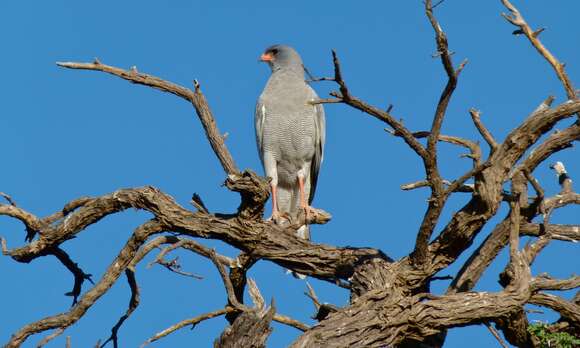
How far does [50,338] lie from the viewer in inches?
233

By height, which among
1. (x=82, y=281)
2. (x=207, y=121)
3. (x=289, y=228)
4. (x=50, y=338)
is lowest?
(x=50, y=338)

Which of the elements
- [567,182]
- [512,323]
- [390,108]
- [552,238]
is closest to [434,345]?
[512,323]

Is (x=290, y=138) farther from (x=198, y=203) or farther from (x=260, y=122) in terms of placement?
(x=198, y=203)

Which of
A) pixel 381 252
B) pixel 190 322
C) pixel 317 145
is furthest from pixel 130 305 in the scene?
pixel 317 145

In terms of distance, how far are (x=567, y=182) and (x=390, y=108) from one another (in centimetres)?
234

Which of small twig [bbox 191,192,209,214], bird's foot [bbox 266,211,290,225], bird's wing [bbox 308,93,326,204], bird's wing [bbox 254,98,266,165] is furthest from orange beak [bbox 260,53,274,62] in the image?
small twig [bbox 191,192,209,214]

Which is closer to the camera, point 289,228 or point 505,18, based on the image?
point 505,18

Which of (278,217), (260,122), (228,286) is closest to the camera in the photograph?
(228,286)

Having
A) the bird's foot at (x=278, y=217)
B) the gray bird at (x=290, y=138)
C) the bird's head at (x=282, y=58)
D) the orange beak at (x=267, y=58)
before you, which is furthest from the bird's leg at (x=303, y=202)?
the orange beak at (x=267, y=58)

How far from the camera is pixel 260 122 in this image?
891 cm

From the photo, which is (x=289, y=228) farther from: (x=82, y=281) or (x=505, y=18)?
(x=505, y=18)

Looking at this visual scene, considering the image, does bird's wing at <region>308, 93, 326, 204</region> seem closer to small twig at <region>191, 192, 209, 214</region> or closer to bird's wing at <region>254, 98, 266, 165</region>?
bird's wing at <region>254, 98, 266, 165</region>

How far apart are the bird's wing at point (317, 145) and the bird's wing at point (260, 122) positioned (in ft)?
1.72

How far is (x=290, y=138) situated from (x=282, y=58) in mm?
1259
